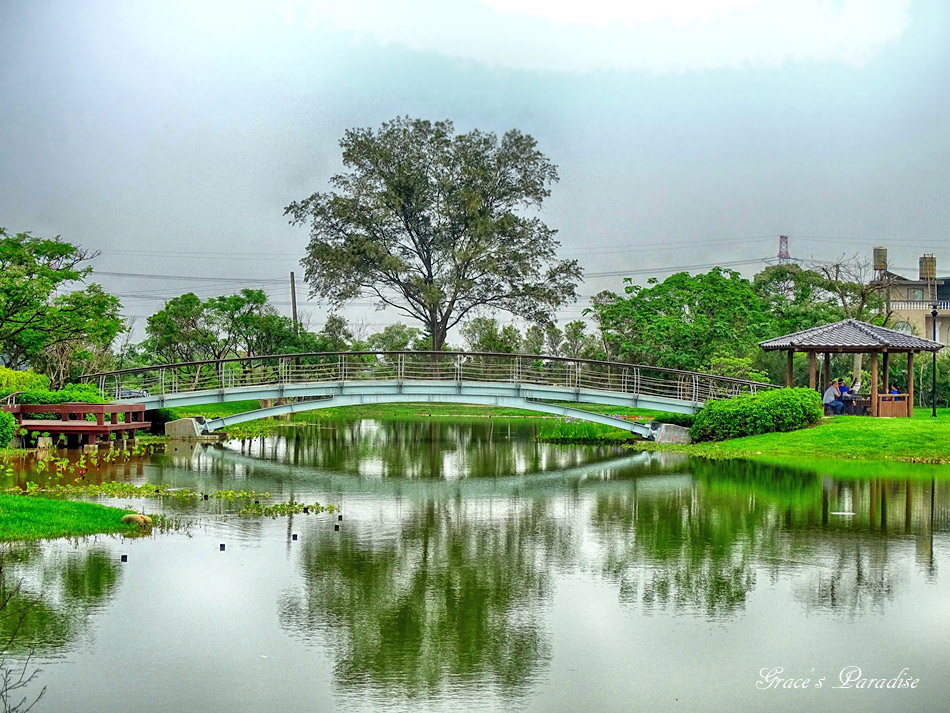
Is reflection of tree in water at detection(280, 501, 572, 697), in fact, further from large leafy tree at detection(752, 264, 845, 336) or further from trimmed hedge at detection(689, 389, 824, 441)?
large leafy tree at detection(752, 264, 845, 336)

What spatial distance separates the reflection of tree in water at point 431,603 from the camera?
952 cm

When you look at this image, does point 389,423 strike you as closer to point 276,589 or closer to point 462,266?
point 462,266

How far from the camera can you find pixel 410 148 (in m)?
47.5

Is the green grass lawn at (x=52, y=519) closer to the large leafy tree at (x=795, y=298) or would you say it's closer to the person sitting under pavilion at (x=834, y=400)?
the person sitting under pavilion at (x=834, y=400)

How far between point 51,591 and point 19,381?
2314cm

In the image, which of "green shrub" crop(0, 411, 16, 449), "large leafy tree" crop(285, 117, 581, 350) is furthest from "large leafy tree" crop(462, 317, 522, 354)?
"green shrub" crop(0, 411, 16, 449)

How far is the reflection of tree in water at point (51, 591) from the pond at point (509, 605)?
0.04 meters

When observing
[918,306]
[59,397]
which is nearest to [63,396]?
[59,397]

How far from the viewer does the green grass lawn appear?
15.1 metres

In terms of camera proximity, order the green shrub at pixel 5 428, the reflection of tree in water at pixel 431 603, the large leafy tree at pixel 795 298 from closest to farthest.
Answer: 1. the reflection of tree in water at pixel 431 603
2. the green shrub at pixel 5 428
3. the large leafy tree at pixel 795 298

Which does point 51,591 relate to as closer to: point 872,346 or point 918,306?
point 872,346

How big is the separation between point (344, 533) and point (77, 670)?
733 centimetres

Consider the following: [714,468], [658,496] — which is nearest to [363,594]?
[658,496]

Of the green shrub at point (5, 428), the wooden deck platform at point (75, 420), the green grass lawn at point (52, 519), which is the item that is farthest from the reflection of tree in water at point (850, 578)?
the wooden deck platform at point (75, 420)
